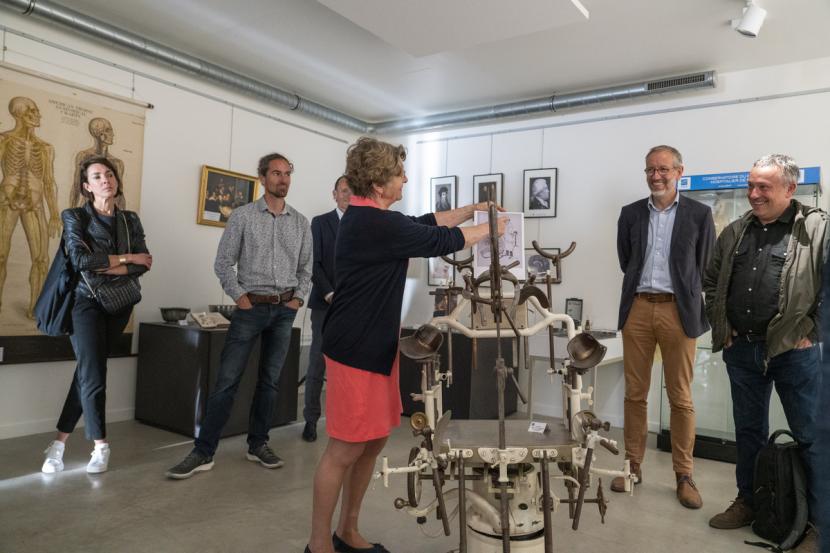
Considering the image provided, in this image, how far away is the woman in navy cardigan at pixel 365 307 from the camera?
207 centimetres

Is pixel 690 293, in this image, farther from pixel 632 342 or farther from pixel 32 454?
pixel 32 454

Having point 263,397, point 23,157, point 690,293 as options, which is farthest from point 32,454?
point 690,293

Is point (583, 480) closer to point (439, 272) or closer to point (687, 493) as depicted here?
point (687, 493)

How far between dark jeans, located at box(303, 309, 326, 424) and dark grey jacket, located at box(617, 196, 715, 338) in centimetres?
211

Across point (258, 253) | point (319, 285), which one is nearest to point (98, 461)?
point (258, 253)

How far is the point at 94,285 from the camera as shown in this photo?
10.7 ft

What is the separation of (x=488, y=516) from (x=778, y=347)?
64.3 inches

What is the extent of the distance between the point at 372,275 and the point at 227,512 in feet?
5.12

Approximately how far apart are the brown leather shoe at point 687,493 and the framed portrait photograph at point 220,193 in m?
3.88

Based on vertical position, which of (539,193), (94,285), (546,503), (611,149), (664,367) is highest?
(611,149)

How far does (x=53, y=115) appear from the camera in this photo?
4.15 meters

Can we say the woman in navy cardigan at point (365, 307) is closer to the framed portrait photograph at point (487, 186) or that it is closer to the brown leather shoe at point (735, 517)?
the brown leather shoe at point (735, 517)

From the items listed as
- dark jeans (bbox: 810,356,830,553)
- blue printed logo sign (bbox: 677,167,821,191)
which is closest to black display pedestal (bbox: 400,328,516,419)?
blue printed logo sign (bbox: 677,167,821,191)

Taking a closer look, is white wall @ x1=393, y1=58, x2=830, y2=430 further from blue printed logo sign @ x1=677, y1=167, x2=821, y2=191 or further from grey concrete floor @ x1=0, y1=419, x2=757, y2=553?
grey concrete floor @ x1=0, y1=419, x2=757, y2=553
